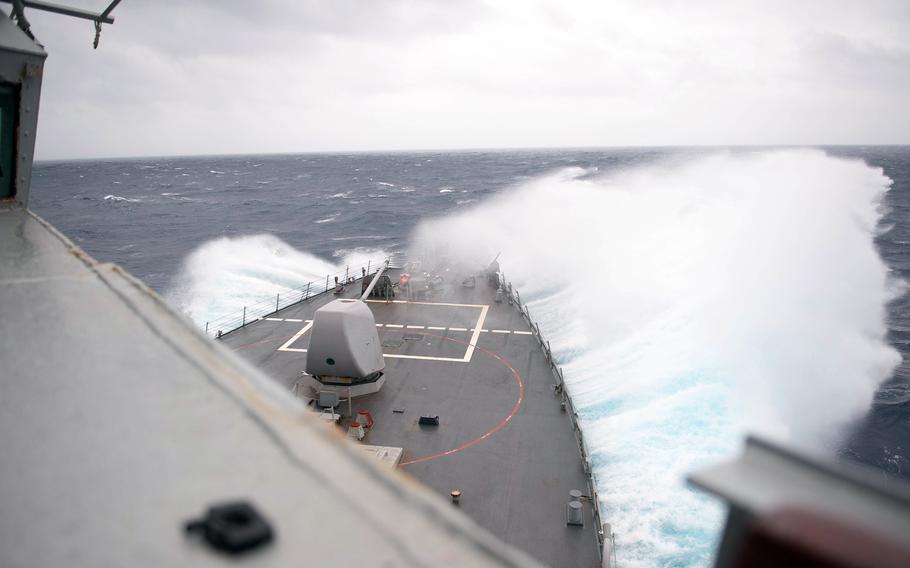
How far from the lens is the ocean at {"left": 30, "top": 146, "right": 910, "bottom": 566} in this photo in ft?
48.4

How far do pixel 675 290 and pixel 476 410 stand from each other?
14569 mm

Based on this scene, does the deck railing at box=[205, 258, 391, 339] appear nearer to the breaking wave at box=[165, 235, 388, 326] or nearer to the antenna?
the breaking wave at box=[165, 235, 388, 326]

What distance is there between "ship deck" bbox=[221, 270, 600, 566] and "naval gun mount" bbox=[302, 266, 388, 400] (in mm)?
545

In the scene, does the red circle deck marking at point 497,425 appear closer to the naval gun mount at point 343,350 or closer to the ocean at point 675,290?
the ocean at point 675,290

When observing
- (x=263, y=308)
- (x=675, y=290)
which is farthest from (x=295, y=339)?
(x=675, y=290)

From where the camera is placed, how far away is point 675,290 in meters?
24.9

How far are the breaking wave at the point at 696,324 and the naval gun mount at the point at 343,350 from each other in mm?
6165

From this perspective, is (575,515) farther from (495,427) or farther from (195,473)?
(195,473)

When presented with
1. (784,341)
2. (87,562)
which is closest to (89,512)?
(87,562)

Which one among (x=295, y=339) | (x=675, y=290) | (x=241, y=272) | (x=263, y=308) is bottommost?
Answer: (x=263, y=308)

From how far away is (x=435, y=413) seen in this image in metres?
13.8

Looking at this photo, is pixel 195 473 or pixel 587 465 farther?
pixel 587 465

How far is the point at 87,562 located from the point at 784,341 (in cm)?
2363

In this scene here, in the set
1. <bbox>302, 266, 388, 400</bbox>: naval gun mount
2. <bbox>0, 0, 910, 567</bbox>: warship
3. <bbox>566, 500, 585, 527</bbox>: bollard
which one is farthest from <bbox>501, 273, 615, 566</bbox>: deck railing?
<bbox>0, 0, 910, 567</bbox>: warship
